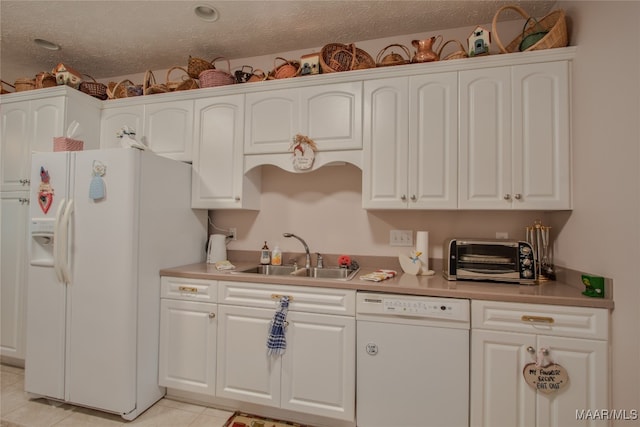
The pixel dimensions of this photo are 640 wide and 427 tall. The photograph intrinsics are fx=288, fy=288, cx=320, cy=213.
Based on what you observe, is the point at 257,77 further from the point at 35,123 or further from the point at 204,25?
the point at 35,123

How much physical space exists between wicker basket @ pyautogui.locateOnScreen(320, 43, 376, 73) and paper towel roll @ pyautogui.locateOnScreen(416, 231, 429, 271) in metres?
1.21

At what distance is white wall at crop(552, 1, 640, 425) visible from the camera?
1.20 metres

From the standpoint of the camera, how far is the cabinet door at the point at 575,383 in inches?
52.1

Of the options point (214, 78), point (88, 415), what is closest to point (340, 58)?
point (214, 78)

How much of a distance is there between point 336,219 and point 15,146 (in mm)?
2743

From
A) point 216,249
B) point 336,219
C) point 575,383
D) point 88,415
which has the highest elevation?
point 336,219

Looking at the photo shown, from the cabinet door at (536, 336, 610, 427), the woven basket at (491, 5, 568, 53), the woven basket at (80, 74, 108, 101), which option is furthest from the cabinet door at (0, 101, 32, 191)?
the cabinet door at (536, 336, 610, 427)

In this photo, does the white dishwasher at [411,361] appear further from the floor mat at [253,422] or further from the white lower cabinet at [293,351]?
the floor mat at [253,422]

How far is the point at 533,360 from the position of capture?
1.40 m

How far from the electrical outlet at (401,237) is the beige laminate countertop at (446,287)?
0.93 feet

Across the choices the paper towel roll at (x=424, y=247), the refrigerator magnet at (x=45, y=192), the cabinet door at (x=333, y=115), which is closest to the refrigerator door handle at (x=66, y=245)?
the refrigerator magnet at (x=45, y=192)

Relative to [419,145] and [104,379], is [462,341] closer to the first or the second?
[419,145]

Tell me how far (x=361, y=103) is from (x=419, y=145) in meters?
0.48

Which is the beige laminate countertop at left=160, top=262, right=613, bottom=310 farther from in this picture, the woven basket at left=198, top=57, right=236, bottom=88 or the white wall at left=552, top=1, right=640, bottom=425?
the woven basket at left=198, top=57, right=236, bottom=88
